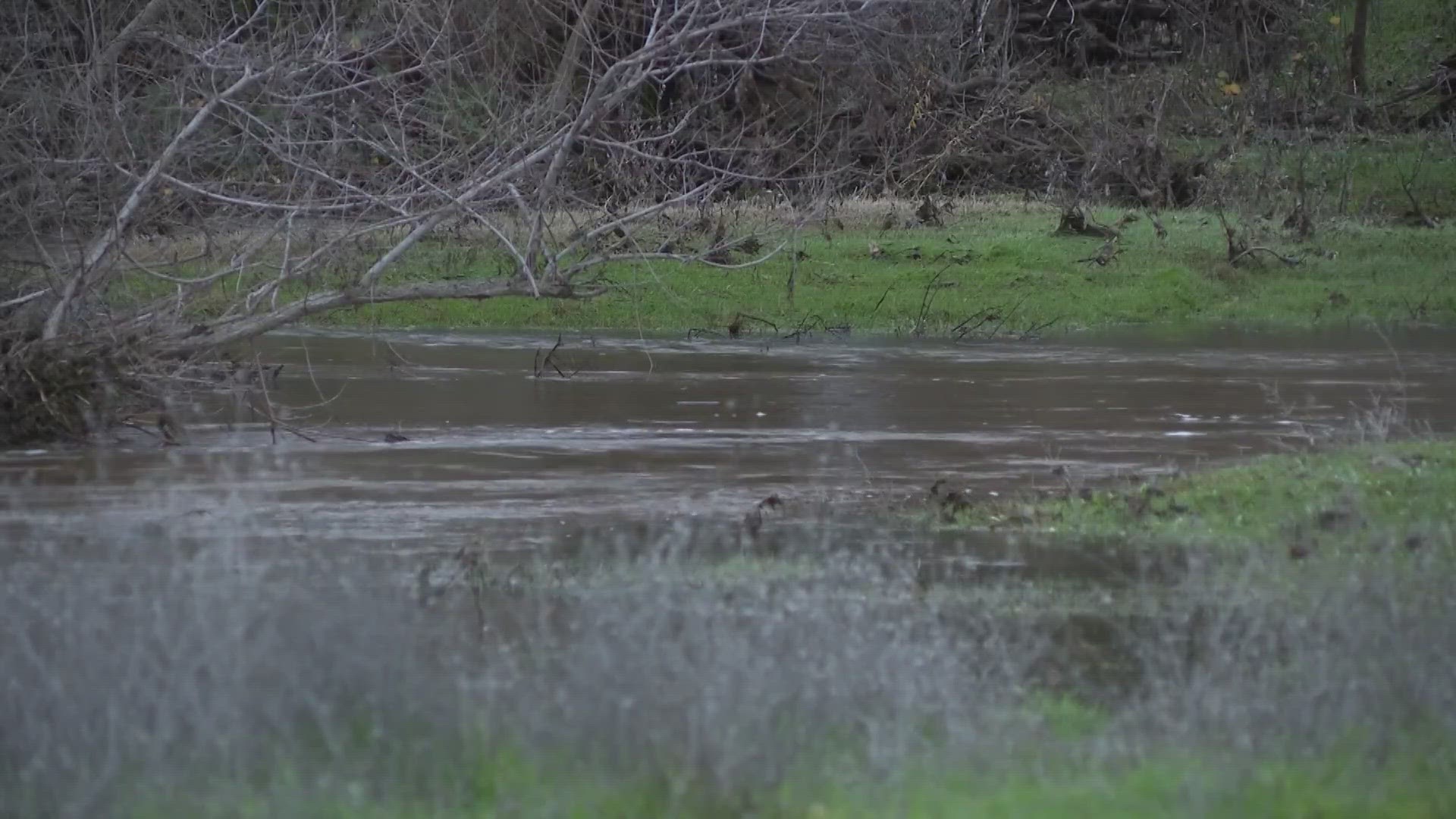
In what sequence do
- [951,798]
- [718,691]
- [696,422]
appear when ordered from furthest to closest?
[696,422]
[718,691]
[951,798]

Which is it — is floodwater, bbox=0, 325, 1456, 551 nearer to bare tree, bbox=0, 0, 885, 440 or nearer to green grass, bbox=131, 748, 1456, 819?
bare tree, bbox=0, 0, 885, 440

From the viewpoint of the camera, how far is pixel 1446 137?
29.6 metres

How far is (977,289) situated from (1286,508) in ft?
35.7

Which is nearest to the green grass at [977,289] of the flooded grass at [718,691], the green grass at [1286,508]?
the green grass at [1286,508]

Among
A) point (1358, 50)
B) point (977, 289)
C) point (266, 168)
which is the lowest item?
point (977, 289)

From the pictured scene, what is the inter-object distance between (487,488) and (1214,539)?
357 cm

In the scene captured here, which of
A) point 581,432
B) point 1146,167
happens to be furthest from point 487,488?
point 1146,167

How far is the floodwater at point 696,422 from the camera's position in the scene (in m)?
9.79

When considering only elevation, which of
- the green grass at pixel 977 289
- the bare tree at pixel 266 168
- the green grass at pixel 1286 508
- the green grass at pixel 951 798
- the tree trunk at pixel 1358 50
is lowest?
the green grass at pixel 951 798

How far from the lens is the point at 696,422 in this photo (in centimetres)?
1251

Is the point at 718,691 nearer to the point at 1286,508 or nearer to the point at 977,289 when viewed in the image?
the point at 1286,508

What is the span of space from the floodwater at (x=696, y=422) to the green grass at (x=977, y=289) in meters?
0.95

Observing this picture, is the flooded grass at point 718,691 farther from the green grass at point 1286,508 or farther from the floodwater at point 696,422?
the floodwater at point 696,422

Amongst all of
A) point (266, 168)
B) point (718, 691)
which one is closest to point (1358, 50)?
point (266, 168)
